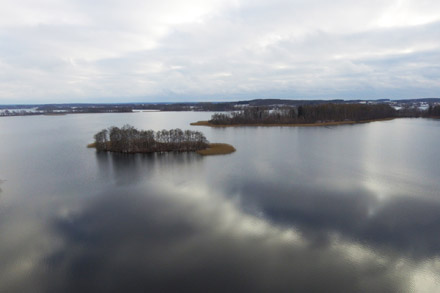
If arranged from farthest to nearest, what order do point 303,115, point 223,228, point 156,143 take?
point 303,115, point 156,143, point 223,228

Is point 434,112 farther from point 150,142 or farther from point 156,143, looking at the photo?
point 150,142

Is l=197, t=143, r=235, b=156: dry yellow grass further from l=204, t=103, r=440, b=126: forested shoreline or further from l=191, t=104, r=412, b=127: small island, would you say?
l=204, t=103, r=440, b=126: forested shoreline

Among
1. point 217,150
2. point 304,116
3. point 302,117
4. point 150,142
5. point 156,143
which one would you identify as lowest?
point 217,150

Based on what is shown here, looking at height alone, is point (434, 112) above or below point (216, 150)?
above

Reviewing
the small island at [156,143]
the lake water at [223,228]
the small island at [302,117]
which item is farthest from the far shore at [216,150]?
the small island at [302,117]

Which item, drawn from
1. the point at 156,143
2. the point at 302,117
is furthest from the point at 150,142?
the point at 302,117

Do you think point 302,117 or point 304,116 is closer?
point 302,117

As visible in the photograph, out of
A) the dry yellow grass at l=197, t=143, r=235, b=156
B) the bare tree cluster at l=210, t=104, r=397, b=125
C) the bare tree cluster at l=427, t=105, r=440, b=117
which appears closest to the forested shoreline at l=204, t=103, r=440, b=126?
the bare tree cluster at l=210, t=104, r=397, b=125

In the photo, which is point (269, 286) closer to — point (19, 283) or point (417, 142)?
point (19, 283)

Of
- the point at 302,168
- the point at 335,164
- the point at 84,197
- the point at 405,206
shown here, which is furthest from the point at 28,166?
the point at 405,206
